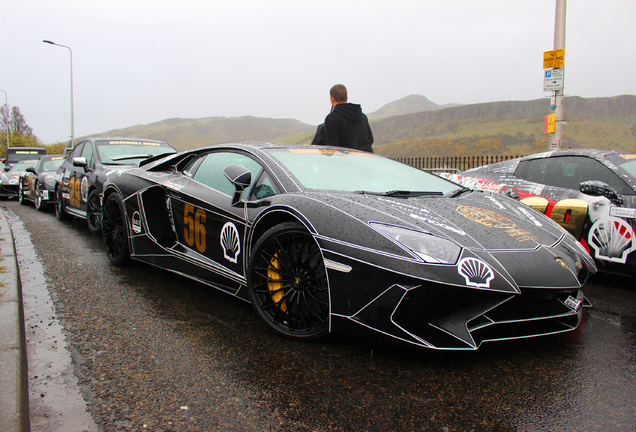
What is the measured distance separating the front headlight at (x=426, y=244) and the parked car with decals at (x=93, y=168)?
477 cm

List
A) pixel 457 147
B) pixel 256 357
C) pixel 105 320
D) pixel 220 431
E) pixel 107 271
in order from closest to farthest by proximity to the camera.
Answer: pixel 220 431 < pixel 256 357 < pixel 105 320 < pixel 107 271 < pixel 457 147

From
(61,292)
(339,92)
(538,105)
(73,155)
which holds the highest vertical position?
(538,105)

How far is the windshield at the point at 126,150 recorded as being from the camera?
7121mm

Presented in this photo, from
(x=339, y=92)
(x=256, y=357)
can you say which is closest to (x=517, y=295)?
(x=256, y=357)

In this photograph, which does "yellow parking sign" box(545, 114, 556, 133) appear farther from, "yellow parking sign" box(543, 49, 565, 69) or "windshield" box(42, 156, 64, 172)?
"windshield" box(42, 156, 64, 172)

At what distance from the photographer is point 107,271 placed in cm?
468

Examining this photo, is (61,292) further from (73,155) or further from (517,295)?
(73,155)

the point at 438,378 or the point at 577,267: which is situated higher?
the point at 577,267

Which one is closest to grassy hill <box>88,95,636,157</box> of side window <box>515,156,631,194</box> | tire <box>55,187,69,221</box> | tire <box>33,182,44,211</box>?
tire <box>33,182,44,211</box>

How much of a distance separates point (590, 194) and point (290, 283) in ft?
9.72

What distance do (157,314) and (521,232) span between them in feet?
7.95

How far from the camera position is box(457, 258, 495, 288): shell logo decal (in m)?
2.20

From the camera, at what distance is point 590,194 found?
13.8 feet

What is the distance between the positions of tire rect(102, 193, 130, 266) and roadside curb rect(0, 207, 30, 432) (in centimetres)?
88
